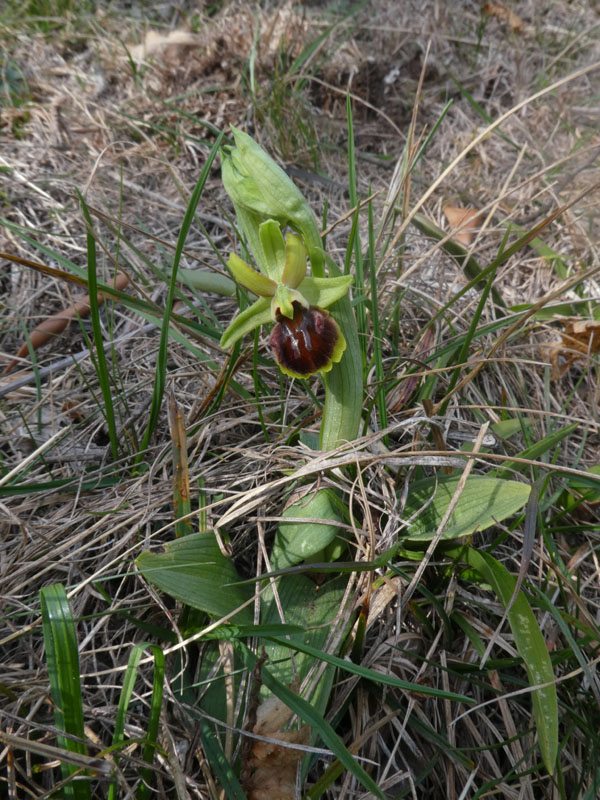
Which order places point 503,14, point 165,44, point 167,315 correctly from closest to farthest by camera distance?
point 167,315, point 165,44, point 503,14

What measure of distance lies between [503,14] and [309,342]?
3264 millimetres

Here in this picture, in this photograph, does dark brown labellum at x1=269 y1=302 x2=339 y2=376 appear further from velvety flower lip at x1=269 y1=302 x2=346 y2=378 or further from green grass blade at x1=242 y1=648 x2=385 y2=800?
green grass blade at x1=242 y1=648 x2=385 y2=800

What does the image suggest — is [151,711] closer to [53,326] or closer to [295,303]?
[295,303]

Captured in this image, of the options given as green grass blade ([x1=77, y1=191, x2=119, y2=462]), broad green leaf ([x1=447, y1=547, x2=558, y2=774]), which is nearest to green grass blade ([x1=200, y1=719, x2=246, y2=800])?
broad green leaf ([x1=447, y1=547, x2=558, y2=774])

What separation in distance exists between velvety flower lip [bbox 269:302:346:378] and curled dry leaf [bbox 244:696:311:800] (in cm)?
74

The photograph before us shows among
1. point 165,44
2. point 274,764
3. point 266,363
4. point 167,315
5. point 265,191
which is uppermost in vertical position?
point 165,44

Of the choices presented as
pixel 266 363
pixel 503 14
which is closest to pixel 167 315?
pixel 266 363

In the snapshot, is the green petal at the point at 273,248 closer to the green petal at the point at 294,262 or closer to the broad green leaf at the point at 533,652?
the green petal at the point at 294,262

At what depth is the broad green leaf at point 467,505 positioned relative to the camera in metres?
1.33

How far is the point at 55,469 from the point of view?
1750 millimetres

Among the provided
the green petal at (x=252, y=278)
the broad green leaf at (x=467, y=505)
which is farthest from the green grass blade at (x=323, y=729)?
the green petal at (x=252, y=278)

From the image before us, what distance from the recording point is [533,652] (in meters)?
1.18

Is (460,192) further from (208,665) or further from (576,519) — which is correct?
(208,665)

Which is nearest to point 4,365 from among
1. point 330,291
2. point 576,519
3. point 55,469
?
point 55,469
